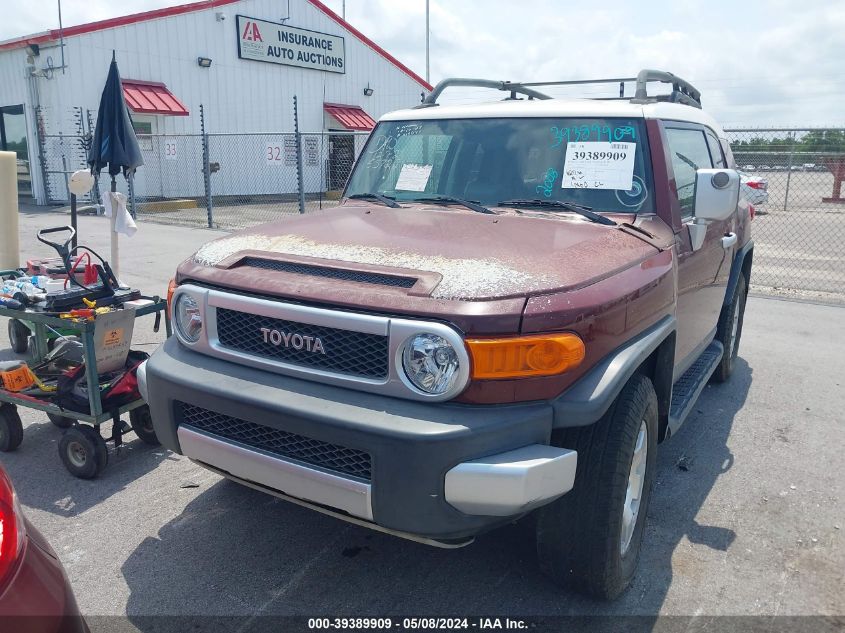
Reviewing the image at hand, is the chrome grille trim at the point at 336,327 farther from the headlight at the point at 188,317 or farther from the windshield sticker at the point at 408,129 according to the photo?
the windshield sticker at the point at 408,129

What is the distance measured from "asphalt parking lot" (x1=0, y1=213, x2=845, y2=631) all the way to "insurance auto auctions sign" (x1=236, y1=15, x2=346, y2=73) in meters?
19.9

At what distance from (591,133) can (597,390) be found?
1721 mm

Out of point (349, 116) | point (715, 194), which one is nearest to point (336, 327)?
point (715, 194)

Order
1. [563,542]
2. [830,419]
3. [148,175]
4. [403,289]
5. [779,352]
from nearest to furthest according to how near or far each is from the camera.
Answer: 1. [403,289]
2. [563,542]
3. [830,419]
4. [779,352]
5. [148,175]

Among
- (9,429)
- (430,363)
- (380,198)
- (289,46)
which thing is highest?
(289,46)

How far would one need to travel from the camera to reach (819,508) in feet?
11.8

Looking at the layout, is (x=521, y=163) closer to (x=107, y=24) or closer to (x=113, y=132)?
(x=113, y=132)

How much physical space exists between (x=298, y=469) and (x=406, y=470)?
0.45 m

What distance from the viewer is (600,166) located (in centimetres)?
350

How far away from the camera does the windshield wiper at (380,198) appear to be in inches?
150

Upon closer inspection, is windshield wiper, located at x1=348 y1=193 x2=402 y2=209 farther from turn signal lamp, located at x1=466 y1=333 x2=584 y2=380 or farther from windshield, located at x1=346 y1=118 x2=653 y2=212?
turn signal lamp, located at x1=466 y1=333 x2=584 y2=380

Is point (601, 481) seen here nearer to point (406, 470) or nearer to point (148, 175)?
point (406, 470)

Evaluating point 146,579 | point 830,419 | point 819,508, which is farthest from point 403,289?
point 830,419

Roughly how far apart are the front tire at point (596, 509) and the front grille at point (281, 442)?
74cm
